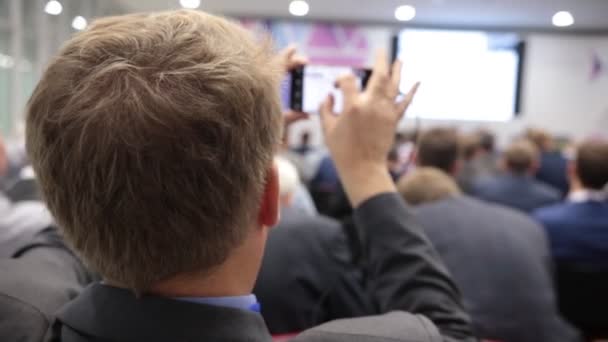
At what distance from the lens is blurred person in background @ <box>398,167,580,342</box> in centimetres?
166

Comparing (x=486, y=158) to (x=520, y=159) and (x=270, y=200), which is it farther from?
(x=270, y=200)

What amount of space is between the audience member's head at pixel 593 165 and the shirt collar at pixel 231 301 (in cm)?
229

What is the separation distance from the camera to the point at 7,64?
17.6ft

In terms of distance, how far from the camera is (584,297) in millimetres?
2211

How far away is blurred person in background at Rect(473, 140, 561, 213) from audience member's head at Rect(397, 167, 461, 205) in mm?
1297

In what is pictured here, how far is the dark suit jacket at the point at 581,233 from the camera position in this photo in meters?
2.22

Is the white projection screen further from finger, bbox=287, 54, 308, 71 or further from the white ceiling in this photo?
finger, bbox=287, 54, 308, 71

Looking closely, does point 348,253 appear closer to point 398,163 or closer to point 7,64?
point 398,163

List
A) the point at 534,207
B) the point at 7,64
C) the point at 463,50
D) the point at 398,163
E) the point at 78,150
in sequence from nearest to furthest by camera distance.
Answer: the point at 78,150
the point at 534,207
the point at 398,163
the point at 7,64
the point at 463,50

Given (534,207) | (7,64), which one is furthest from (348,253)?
(7,64)

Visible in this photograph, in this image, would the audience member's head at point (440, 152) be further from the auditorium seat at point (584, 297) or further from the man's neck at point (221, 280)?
the man's neck at point (221, 280)

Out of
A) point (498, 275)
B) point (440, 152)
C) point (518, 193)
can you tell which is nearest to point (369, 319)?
point (498, 275)

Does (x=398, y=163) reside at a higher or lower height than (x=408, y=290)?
lower

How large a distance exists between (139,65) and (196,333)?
0.26m
